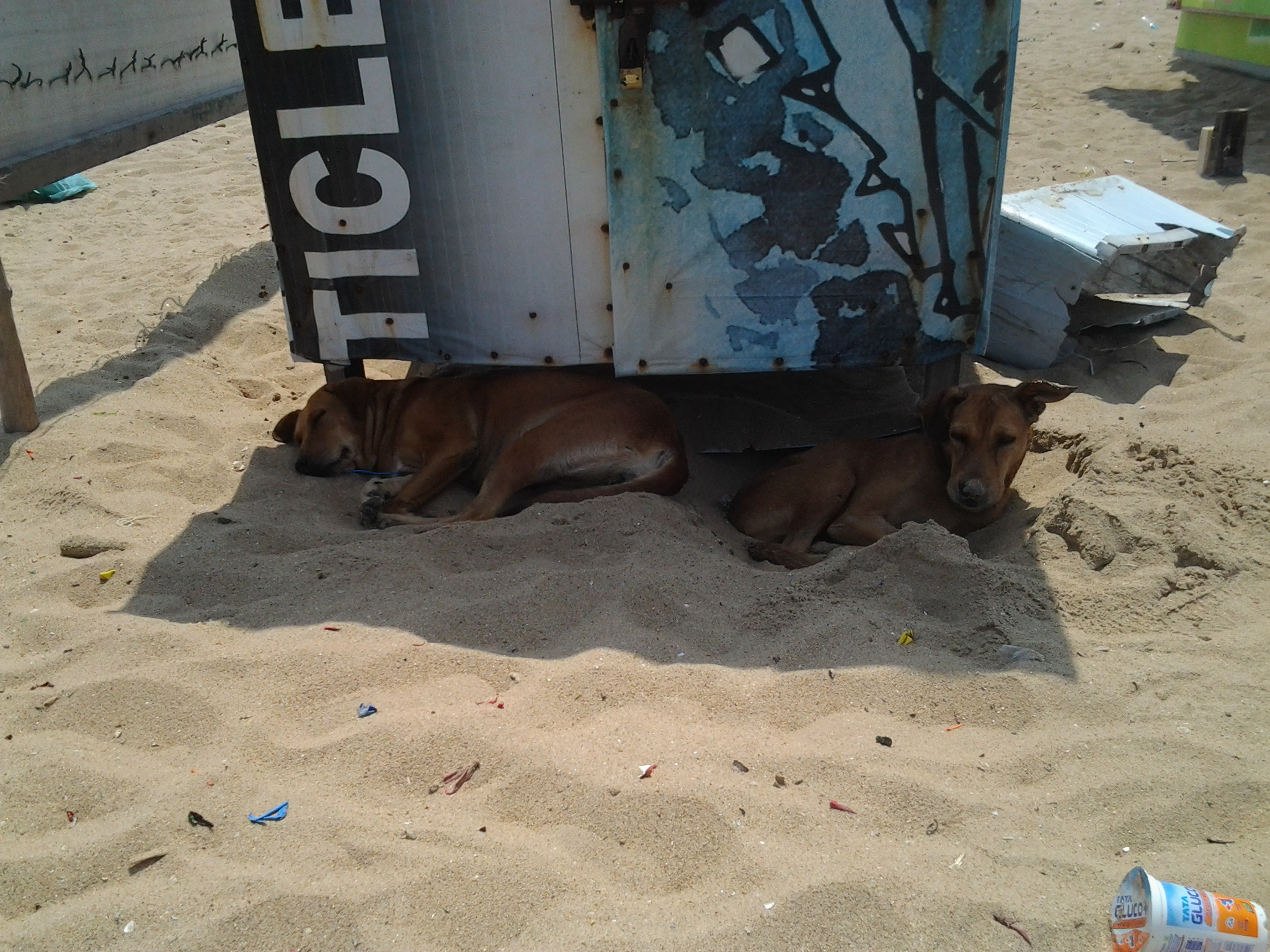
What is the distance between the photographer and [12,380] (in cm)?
443

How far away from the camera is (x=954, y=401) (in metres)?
4.34

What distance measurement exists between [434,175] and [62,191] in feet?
19.5

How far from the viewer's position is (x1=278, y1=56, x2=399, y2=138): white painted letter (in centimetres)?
399

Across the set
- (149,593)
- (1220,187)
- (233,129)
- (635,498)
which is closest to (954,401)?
(635,498)

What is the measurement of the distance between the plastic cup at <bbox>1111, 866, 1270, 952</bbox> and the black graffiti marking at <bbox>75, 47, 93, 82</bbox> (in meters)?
5.86

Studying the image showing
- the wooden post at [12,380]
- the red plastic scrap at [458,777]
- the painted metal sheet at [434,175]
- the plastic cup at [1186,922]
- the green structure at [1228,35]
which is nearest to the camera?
the plastic cup at [1186,922]

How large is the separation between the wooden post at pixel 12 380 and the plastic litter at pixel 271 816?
119 inches

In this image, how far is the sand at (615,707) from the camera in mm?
2154

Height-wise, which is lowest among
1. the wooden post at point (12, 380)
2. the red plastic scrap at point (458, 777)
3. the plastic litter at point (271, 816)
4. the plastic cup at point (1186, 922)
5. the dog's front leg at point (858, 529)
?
the dog's front leg at point (858, 529)

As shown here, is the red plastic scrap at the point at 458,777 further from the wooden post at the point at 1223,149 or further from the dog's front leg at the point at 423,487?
the wooden post at the point at 1223,149

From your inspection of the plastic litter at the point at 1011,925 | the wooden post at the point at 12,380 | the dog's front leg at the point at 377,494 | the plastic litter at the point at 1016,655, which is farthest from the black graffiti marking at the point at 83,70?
the plastic litter at the point at 1011,925

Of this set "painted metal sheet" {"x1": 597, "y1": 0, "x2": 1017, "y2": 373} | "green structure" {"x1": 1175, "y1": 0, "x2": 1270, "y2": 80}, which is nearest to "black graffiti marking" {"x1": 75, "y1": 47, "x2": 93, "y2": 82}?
"painted metal sheet" {"x1": 597, "y1": 0, "x2": 1017, "y2": 373}

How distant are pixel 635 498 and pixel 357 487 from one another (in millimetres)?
1502

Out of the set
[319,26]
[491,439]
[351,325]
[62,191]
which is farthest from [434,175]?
[62,191]
